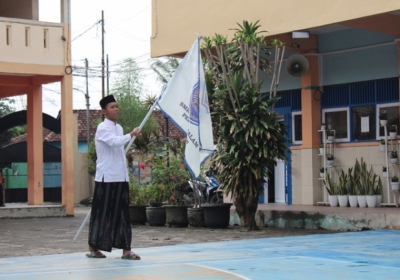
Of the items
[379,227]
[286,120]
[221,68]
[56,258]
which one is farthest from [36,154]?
[56,258]

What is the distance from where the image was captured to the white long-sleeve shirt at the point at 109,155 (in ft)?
32.2

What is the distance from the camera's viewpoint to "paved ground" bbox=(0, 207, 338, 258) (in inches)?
467

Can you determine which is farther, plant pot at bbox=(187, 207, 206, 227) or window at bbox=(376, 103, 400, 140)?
window at bbox=(376, 103, 400, 140)

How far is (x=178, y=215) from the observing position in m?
16.4

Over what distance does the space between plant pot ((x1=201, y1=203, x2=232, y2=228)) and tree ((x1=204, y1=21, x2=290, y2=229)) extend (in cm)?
55

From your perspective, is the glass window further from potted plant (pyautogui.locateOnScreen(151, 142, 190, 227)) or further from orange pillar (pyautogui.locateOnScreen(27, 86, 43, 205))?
orange pillar (pyautogui.locateOnScreen(27, 86, 43, 205))

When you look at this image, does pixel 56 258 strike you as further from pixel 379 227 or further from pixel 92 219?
pixel 379 227

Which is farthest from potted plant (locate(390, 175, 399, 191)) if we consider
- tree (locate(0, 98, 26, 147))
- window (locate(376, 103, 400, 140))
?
tree (locate(0, 98, 26, 147))

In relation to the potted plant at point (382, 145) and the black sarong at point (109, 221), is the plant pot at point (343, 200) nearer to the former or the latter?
the potted plant at point (382, 145)

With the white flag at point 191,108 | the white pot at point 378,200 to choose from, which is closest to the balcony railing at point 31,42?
the white pot at point 378,200

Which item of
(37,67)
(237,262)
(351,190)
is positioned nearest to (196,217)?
(351,190)

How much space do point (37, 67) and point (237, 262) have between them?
13.1 meters

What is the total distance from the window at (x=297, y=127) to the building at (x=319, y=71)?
0.08ft

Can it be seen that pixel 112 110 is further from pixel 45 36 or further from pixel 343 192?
pixel 45 36
